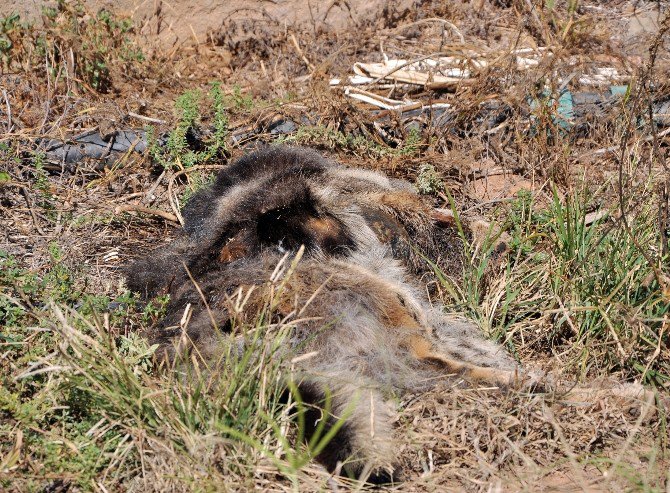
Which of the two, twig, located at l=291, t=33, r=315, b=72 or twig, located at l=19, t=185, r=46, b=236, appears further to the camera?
twig, located at l=291, t=33, r=315, b=72

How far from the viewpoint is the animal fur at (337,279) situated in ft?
9.91

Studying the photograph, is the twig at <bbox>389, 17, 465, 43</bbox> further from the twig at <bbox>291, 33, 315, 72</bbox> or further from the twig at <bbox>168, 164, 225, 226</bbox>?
the twig at <bbox>168, 164, 225, 226</bbox>

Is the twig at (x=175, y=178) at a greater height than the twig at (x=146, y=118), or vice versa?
the twig at (x=146, y=118)

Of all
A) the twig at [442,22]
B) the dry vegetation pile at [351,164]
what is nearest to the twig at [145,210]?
the dry vegetation pile at [351,164]

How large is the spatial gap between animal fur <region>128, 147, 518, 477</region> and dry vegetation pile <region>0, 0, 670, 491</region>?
15 centimetres

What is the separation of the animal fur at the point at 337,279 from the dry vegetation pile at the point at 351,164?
0.15 meters

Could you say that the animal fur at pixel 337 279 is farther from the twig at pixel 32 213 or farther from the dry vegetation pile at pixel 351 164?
the twig at pixel 32 213

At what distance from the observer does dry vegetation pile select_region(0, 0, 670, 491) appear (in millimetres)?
2775

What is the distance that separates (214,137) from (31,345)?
86.7 inches

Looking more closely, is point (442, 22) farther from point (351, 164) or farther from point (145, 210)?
point (145, 210)

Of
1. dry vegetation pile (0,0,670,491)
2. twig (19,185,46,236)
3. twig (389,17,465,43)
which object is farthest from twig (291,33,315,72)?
twig (19,185,46,236)

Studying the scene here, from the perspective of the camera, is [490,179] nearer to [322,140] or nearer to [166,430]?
[322,140]

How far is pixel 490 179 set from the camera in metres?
5.20

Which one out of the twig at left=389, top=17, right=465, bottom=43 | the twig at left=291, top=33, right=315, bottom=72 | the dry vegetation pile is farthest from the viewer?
the twig at left=389, top=17, right=465, bottom=43
